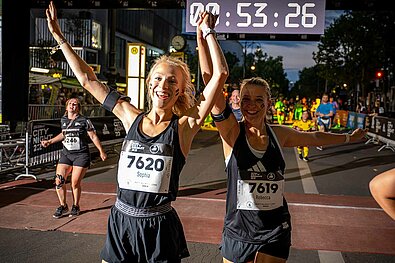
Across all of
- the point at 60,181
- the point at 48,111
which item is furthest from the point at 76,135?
the point at 48,111

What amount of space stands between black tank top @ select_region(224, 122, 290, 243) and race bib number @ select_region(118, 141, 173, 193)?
57cm

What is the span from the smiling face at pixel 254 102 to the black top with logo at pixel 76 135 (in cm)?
473

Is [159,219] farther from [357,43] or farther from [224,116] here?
[357,43]

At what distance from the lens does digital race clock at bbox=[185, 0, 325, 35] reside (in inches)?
396

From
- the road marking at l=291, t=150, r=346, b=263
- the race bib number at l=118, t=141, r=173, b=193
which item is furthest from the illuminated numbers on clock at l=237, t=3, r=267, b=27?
the race bib number at l=118, t=141, r=173, b=193

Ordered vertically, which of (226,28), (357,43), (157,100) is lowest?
(157,100)

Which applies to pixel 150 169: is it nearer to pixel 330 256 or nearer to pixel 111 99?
pixel 111 99

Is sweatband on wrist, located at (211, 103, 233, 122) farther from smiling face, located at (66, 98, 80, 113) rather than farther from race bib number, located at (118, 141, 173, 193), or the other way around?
smiling face, located at (66, 98, 80, 113)

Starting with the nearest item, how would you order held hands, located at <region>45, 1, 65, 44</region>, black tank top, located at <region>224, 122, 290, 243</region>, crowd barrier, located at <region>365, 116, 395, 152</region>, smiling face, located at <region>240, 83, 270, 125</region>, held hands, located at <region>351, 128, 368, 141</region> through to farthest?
black tank top, located at <region>224, 122, 290, 243</region>, smiling face, located at <region>240, 83, 270, 125</region>, held hands, located at <region>45, 1, 65, 44</region>, held hands, located at <region>351, 128, 368, 141</region>, crowd barrier, located at <region>365, 116, 395, 152</region>

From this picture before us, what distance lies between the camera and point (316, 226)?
7.12 m

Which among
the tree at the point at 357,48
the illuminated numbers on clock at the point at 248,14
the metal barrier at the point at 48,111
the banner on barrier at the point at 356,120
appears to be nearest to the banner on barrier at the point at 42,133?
the metal barrier at the point at 48,111

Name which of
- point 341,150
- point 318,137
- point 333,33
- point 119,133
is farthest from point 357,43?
point 318,137

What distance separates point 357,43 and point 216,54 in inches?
1736

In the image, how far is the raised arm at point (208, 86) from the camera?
9.57 feet
